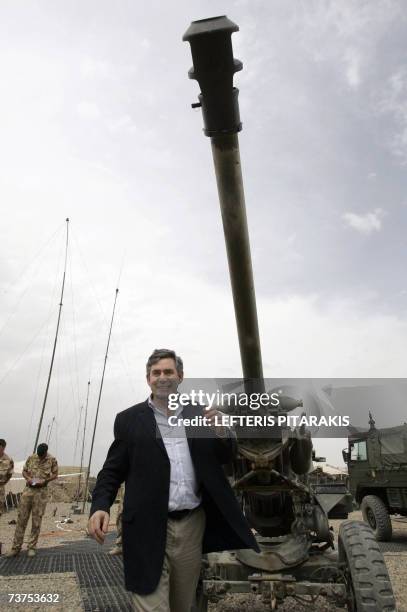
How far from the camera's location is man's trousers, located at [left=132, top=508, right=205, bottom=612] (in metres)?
2.57

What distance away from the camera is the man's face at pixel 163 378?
2.89 meters

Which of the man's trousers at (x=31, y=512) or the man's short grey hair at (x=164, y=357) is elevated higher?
the man's short grey hair at (x=164, y=357)

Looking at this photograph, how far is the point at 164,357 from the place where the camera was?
116 inches

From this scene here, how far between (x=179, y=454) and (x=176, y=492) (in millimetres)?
197

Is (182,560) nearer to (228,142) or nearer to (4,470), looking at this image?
(228,142)

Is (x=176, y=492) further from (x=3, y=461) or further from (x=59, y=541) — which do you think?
(x=59, y=541)

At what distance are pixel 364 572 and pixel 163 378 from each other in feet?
7.89

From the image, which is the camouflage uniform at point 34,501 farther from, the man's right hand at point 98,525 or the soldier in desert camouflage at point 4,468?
the man's right hand at point 98,525

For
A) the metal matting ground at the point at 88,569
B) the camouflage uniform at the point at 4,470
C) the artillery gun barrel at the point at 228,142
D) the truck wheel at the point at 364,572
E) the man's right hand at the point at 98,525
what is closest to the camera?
the artillery gun barrel at the point at 228,142

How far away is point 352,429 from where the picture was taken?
40.5 feet

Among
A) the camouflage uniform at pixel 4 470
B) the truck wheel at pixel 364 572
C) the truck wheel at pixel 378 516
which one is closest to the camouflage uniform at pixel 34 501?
the camouflage uniform at pixel 4 470

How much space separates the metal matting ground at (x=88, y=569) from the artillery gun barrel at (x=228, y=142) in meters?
3.08

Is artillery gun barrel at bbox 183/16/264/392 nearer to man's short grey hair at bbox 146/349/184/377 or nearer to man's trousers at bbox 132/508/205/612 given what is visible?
man's short grey hair at bbox 146/349/184/377

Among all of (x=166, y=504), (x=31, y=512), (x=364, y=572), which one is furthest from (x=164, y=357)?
(x=31, y=512)
